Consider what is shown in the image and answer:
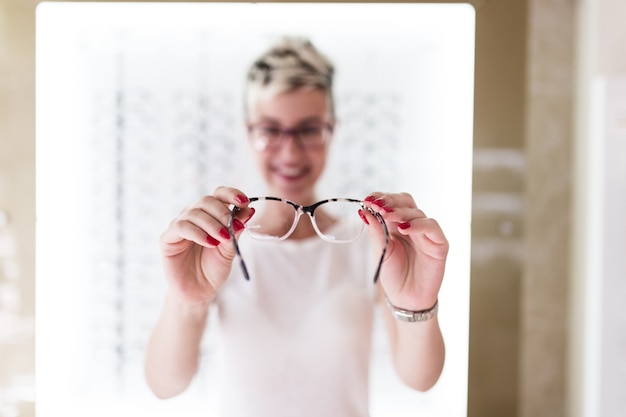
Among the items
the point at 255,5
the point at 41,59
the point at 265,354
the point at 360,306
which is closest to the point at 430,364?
the point at 360,306

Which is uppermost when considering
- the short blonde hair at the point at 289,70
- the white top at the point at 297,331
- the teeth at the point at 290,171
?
the short blonde hair at the point at 289,70

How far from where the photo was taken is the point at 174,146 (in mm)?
760

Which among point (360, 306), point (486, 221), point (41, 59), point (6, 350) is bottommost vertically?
point (6, 350)

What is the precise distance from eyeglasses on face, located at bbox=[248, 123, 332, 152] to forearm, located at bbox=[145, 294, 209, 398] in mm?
261

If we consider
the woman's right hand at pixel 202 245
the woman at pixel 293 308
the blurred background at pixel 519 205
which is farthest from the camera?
the blurred background at pixel 519 205

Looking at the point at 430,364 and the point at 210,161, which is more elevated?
the point at 210,161

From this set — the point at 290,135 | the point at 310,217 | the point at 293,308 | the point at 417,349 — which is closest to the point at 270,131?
the point at 290,135

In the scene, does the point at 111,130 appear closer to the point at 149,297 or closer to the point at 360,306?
the point at 149,297

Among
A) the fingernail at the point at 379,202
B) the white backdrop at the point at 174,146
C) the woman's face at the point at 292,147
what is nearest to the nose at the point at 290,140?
the woman's face at the point at 292,147

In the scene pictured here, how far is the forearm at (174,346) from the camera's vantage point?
550mm

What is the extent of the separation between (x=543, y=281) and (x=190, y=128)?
668mm

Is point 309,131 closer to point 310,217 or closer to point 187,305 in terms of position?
point 310,217

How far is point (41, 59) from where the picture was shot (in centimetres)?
74

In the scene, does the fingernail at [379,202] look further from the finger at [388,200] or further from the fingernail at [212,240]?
the fingernail at [212,240]
